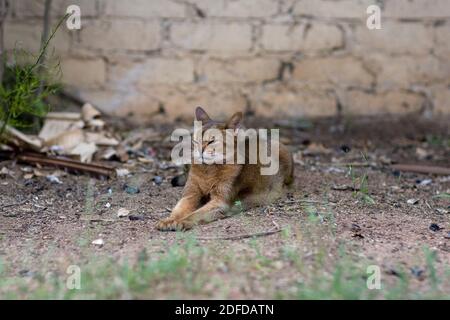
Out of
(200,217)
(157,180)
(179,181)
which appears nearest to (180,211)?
(200,217)

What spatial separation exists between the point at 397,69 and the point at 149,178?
10.2ft

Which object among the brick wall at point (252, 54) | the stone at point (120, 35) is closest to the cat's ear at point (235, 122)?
the brick wall at point (252, 54)

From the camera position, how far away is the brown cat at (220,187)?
15.0 feet

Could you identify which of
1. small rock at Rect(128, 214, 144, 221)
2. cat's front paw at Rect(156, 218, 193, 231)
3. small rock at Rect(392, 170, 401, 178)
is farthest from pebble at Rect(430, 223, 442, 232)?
small rock at Rect(128, 214, 144, 221)

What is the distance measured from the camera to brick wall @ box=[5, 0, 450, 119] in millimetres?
6969

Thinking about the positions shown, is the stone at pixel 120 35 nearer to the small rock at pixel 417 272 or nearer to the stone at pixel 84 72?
the stone at pixel 84 72

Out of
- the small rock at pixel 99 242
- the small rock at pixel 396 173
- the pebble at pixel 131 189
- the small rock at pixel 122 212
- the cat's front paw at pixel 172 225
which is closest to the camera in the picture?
the small rock at pixel 99 242

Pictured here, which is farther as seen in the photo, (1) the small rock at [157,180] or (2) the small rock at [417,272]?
(1) the small rock at [157,180]

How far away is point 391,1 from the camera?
23.1 ft

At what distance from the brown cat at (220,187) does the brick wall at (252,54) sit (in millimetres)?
2243

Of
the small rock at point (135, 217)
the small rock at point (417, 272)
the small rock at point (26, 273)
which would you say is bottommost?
the small rock at point (26, 273)

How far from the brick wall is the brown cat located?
224 centimetres
